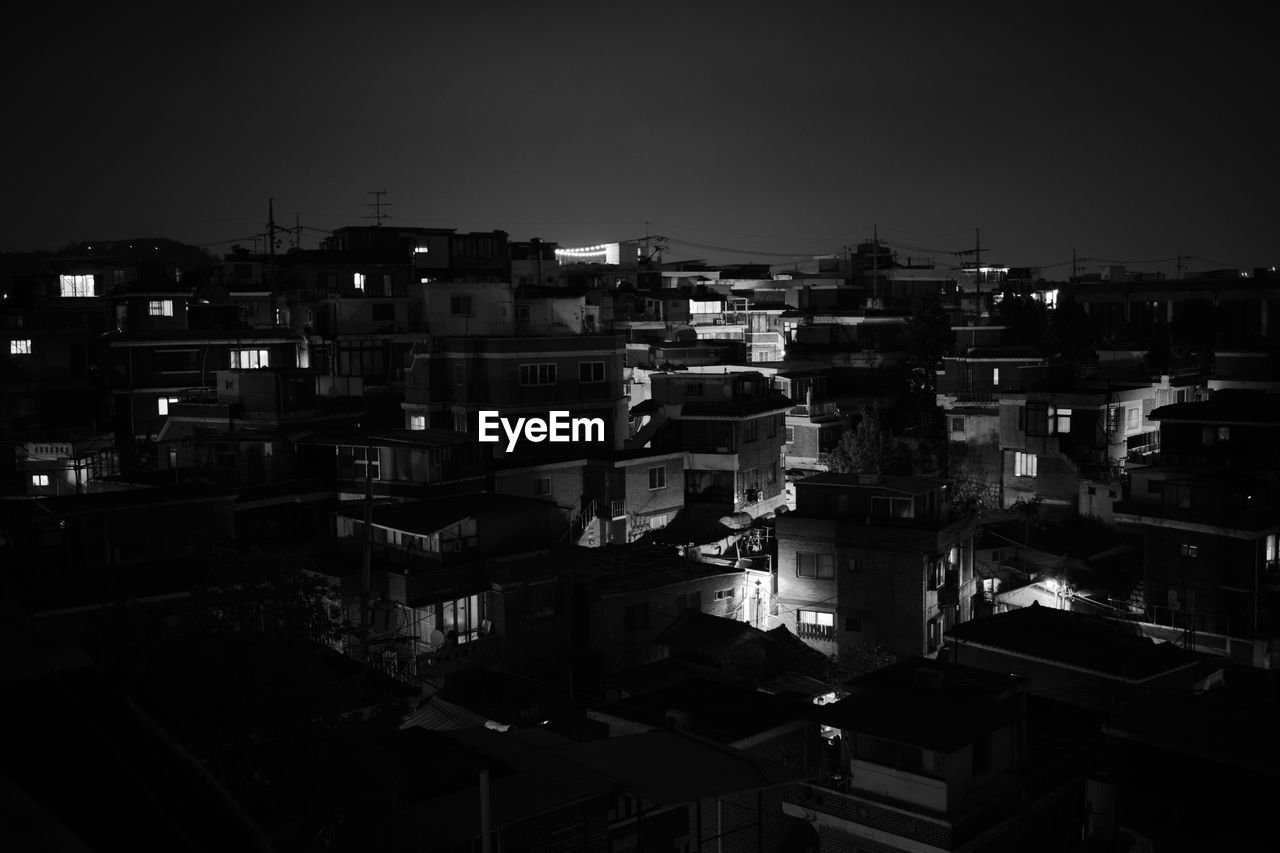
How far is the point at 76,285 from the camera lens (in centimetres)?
4125

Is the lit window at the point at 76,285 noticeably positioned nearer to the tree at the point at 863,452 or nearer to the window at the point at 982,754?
the tree at the point at 863,452

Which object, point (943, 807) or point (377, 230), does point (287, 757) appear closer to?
point (943, 807)

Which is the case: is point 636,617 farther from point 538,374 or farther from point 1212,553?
point 1212,553

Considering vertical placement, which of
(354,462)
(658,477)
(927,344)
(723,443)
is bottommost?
(658,477)

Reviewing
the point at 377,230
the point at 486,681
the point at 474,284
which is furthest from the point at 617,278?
the point at 486,681

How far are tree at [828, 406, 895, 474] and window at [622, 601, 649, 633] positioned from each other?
10.8 metres

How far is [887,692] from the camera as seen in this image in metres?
12.3

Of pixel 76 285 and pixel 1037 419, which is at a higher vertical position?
pixel 76 285

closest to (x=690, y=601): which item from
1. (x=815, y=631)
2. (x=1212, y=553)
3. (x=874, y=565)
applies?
(x=815, y=631)

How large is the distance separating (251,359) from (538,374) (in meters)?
9.57

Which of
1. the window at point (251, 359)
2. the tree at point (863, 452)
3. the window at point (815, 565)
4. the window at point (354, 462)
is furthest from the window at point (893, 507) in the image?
the window at point (251, 359)

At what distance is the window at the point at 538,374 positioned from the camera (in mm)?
27453

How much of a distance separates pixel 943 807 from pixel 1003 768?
107 cm

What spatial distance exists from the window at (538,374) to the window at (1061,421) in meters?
12.2
